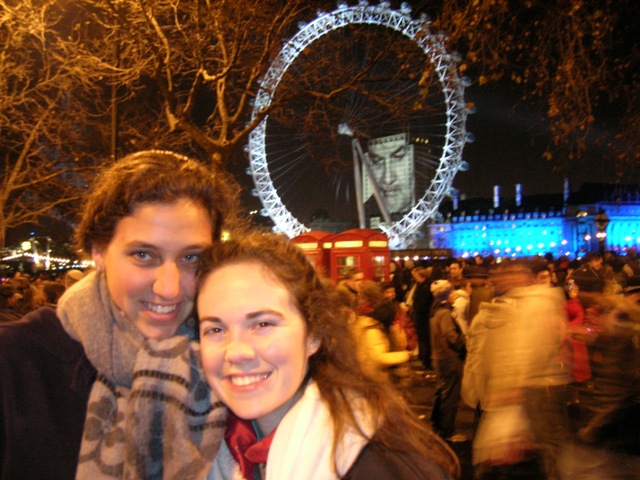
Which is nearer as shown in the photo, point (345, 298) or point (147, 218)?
point (147, 218)

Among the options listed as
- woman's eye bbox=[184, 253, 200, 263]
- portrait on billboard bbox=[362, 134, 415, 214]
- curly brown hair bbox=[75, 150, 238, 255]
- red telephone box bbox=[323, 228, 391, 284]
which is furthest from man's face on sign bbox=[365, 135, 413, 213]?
woman's eye bbox=[184, 253, 200, 263]

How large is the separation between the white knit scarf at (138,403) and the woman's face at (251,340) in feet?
0.23

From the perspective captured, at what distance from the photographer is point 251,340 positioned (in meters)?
1.48

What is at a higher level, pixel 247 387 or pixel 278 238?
pixel 278 238

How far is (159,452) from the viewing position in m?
1.46

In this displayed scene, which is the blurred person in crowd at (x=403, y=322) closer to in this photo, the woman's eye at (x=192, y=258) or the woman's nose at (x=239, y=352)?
the woman's eye at (x=192, y=258)

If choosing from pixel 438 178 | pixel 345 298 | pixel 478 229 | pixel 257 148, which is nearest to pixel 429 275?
pixel 345 298

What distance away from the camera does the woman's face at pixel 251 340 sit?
1479 mm

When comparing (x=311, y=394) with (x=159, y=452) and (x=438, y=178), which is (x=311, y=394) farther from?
(x=438, y=178)

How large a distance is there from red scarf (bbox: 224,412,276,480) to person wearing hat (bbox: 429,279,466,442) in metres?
5.86

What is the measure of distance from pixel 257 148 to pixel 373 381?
20.2m

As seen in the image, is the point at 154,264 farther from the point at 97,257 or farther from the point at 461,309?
the point at 461,309

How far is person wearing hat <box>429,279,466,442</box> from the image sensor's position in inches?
283

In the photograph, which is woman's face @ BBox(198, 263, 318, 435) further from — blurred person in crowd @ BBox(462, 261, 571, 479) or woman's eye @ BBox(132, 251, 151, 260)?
blurred person in crowd @ BBox(462, 261, 571, 479)
